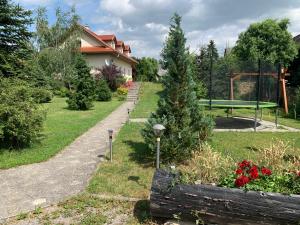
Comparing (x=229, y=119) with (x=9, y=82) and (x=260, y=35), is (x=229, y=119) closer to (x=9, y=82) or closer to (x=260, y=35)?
(x=9, y=82)

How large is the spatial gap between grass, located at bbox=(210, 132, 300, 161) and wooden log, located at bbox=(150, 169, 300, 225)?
149 inches

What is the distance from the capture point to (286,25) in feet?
104

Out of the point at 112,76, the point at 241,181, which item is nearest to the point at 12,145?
the point at 241,181

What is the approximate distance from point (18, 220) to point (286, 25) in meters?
32.6

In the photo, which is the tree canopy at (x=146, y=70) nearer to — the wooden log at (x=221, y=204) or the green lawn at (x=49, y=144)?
the green lawn at (x=49, y=144)

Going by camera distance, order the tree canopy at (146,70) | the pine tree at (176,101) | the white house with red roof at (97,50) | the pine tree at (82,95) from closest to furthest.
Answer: the pine tree at (176,101), the pine tree at (82,95), the white house with red roof at (97,50), the tree canopy at (146,70)

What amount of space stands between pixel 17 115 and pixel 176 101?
393 cm

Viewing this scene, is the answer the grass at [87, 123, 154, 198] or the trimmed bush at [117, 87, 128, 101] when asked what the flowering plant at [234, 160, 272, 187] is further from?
the trimmed bush at [117, 87, 128, 101]

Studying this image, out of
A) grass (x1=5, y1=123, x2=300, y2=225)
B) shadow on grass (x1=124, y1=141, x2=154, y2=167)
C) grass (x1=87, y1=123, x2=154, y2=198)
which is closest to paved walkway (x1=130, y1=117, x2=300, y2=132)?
grass (x1=5, y1=123, x2=300, y2=225)

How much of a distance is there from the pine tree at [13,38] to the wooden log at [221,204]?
22.8 ft

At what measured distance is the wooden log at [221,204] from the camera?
3.98 meters

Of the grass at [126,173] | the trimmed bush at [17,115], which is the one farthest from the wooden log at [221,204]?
the trimmed bush at [17,115]

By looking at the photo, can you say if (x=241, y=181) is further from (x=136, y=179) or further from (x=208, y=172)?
(x=136, y=179)

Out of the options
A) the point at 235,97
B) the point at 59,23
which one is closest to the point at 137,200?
the point at 235,97
